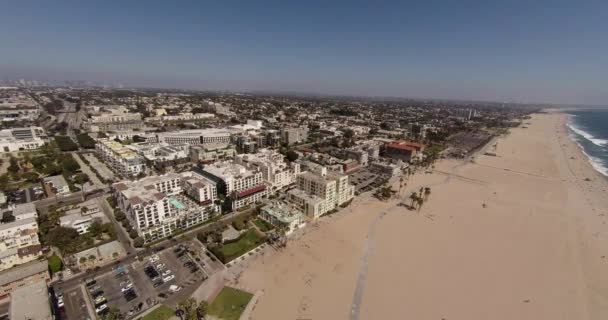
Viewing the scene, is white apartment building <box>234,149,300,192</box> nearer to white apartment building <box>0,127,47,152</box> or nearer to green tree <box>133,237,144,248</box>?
green tree <box>133,237,144,248</box>

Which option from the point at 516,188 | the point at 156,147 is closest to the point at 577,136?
the point at 516,188

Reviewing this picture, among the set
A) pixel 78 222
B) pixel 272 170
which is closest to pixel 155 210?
pixel 78 222

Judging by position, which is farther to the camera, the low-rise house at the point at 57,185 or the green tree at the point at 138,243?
the low-rise house at the point at 57,185

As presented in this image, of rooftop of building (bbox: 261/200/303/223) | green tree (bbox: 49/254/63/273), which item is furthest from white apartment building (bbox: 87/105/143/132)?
rooftop of building (bbox: 261/200/303/223)

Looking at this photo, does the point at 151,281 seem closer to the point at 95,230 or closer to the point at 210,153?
the point at 95,230

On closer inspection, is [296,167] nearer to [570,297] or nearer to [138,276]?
[138,276]

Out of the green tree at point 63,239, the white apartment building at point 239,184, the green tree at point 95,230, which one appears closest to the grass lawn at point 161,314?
the green tree at point 63,239

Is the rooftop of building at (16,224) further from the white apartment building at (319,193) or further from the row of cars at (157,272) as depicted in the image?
the white apartment building at (319,193)
